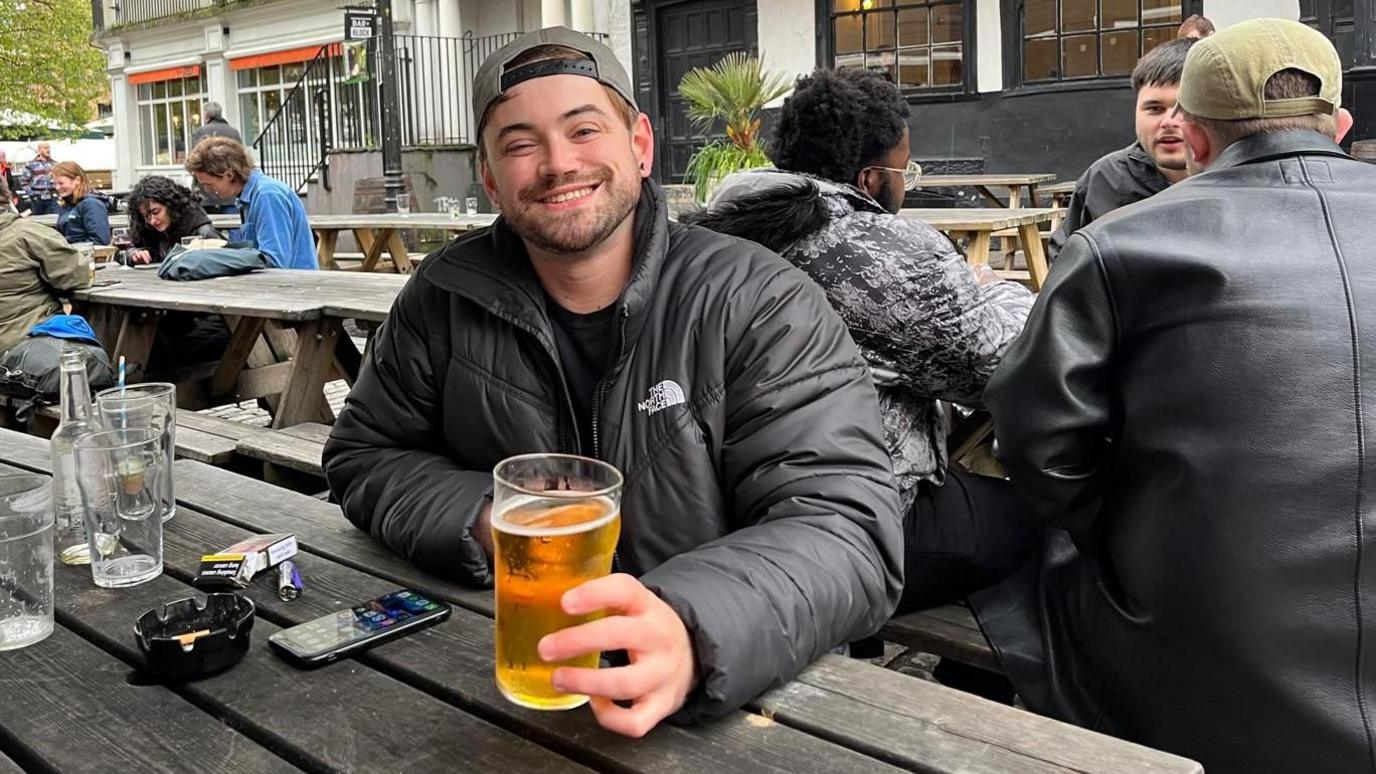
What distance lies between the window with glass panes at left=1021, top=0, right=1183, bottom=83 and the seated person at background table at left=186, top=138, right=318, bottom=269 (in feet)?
24.7

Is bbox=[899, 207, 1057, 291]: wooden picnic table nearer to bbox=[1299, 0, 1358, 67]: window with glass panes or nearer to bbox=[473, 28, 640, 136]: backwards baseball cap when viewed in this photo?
bbox=[1299, 0, 1358, 67]: window with glass panes

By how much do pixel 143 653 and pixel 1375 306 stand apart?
166 cm

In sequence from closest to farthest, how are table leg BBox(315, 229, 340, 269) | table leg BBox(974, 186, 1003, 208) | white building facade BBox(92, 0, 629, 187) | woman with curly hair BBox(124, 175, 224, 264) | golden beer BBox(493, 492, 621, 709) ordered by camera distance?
1. golden beer BBox(493, 492, 621, 709)
2. woman with curly hair BBox(124, 175, 224, 264)
3. table leg BBox(974, 186, 1003, 208)
4. table leg BBox(315, 229, 340, 269)
5. white building facade BBox(92, 0, 629, 187)

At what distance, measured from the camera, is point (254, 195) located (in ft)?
19.8

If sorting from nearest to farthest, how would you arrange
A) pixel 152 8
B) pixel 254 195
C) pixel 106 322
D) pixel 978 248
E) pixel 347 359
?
pixel 347 359 → pixel 254 195 → pixel 106 322 → pixel 978 248 → pixel 152 8

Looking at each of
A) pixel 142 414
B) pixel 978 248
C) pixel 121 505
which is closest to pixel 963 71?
pixel 978 248

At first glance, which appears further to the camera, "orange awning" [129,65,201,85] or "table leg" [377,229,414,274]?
"orange awning" [129,65,201,85]

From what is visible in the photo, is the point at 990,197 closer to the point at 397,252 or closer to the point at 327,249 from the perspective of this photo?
the point at 397,252

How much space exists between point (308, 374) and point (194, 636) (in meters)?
3.48

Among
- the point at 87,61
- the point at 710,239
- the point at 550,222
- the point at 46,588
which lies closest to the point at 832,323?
the point at 710,239

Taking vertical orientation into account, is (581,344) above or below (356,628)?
above

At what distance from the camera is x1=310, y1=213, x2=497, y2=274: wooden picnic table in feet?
32.5

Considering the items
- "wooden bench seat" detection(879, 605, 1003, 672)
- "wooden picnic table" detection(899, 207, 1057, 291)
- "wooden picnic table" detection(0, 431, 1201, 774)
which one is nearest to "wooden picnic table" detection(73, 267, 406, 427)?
"wooden bench seat" detection(879, 605, 1003, 672)

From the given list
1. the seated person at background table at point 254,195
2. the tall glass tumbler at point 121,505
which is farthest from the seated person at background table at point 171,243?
the tall glass tumbler at point 121,505
